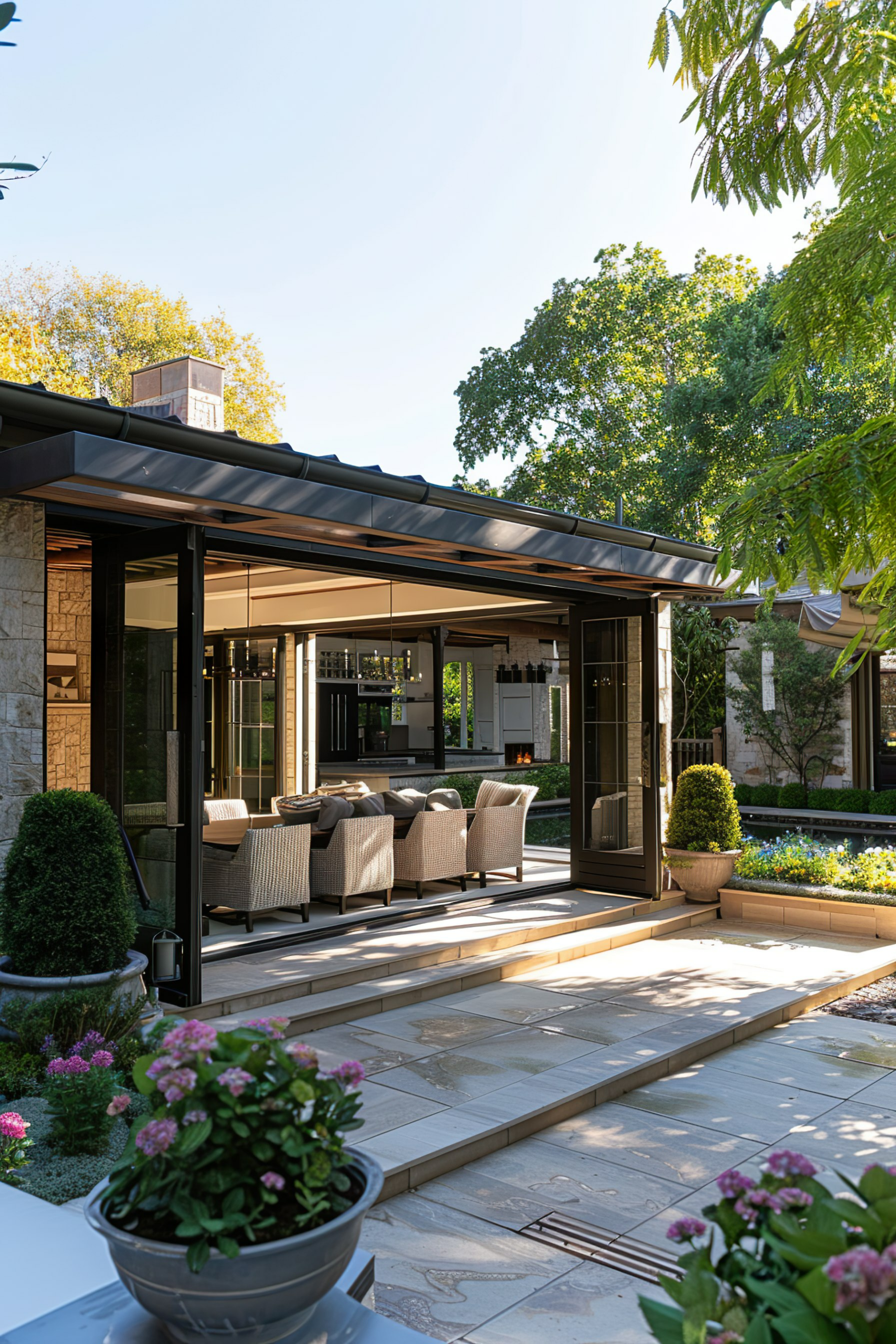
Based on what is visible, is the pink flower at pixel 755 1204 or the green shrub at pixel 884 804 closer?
the pink flower at pixel 755 1204

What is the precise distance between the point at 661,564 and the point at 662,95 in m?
3.78

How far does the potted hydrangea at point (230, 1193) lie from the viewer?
1506mm

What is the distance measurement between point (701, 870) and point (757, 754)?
383 inches

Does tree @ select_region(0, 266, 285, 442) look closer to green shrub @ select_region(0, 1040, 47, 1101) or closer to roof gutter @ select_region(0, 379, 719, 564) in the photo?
roof gutter @ select_region(0, 379, 719, 564)

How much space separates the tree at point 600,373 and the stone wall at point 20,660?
20.0 m

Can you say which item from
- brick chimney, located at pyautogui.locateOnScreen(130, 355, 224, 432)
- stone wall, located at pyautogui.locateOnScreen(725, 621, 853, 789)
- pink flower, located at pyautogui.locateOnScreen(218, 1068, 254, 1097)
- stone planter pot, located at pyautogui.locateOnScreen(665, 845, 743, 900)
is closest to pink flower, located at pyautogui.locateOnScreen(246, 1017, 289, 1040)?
pink flower, located at pyautogui.locateOnScreen(218, 1068, 254, 1097)

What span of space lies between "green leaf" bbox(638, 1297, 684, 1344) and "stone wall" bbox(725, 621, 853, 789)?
53.8 ft

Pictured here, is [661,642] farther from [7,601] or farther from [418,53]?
[418,53]

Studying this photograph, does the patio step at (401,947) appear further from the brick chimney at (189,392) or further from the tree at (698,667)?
the tree at (698,667)

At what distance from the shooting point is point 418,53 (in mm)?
19953

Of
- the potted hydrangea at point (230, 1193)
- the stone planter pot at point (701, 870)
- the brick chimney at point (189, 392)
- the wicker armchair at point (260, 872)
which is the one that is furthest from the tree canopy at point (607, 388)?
the potted hydrangea at point (230, 1193)

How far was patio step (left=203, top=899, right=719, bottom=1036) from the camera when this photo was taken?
582 cm

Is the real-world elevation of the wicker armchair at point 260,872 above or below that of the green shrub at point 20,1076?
above

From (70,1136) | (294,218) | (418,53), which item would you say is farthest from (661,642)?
(294,218)
